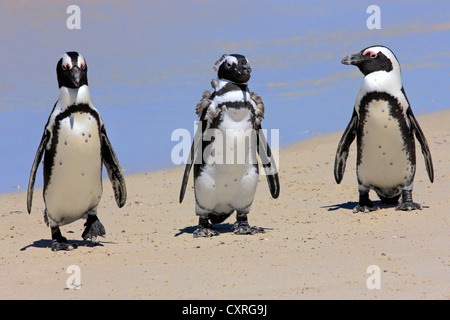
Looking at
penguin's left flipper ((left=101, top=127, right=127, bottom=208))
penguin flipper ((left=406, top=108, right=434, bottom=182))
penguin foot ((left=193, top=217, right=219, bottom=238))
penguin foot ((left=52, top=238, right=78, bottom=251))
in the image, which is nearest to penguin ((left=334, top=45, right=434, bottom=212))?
penguin flipper ((left=406, top=108, right=434, bottom=182))

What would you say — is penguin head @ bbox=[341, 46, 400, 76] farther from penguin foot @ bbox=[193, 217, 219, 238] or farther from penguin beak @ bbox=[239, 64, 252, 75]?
penguin foot @ bbox=[193, 217, 219, 238]

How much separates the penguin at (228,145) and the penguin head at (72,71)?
3.60 feet

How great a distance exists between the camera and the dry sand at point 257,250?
5070mm

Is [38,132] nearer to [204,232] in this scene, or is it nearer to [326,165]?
[326,165]

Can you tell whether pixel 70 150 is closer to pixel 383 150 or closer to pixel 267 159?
pixel 267 159

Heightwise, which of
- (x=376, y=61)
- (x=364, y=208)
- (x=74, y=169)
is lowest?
(x=364, y=208)

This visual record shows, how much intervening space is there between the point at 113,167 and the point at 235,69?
1.42 meters

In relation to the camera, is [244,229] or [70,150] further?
[244,229]

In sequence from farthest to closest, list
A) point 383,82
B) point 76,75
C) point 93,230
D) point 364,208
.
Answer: point 364,208
point 383,82
point 93,230
point 76,75

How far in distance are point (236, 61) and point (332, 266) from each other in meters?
2.22

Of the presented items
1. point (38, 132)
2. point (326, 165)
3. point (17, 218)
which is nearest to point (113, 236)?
point (17, 218)

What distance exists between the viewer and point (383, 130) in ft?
25.1

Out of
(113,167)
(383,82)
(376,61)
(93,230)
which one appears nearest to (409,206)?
(383,82)
